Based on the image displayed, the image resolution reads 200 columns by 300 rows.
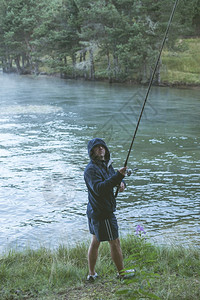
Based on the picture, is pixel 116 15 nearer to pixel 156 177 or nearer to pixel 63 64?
pixel 63 64

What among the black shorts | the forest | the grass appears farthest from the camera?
the forest

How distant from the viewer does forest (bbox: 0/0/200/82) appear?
38.9 meters

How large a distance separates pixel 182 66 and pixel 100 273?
40786 mm

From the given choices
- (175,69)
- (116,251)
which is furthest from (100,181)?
(175,69)

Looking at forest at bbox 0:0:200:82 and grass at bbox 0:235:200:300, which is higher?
forest at bbox 0:0:200:82

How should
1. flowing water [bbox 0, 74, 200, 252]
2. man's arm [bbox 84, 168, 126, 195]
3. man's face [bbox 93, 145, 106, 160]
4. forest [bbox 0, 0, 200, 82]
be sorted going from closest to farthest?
man's arm [bbox 84, 168, 126, 195] < man's face [bbox 93, 145, 106, 160] < flowing water [bbox 0, 74, 200, 252] < forest [bbox 0, 0, 200, 82]

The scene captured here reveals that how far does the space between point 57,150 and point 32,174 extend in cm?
345

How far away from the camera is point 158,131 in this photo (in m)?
18.8

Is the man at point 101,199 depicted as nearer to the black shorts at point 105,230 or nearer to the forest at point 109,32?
the black shorts at point 105,230

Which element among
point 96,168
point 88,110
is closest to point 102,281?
point 96,168

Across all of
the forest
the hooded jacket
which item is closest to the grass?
the hooded jacket

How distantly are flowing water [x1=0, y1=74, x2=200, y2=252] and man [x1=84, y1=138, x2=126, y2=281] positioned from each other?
222 centimetres

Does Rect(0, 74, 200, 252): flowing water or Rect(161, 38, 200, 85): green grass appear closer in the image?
Rect(0, 74, 200, 252): flowing water

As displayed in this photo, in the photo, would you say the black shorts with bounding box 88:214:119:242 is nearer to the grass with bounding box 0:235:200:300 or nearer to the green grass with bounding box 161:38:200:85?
the grass with bounding box 0:235:200:300
